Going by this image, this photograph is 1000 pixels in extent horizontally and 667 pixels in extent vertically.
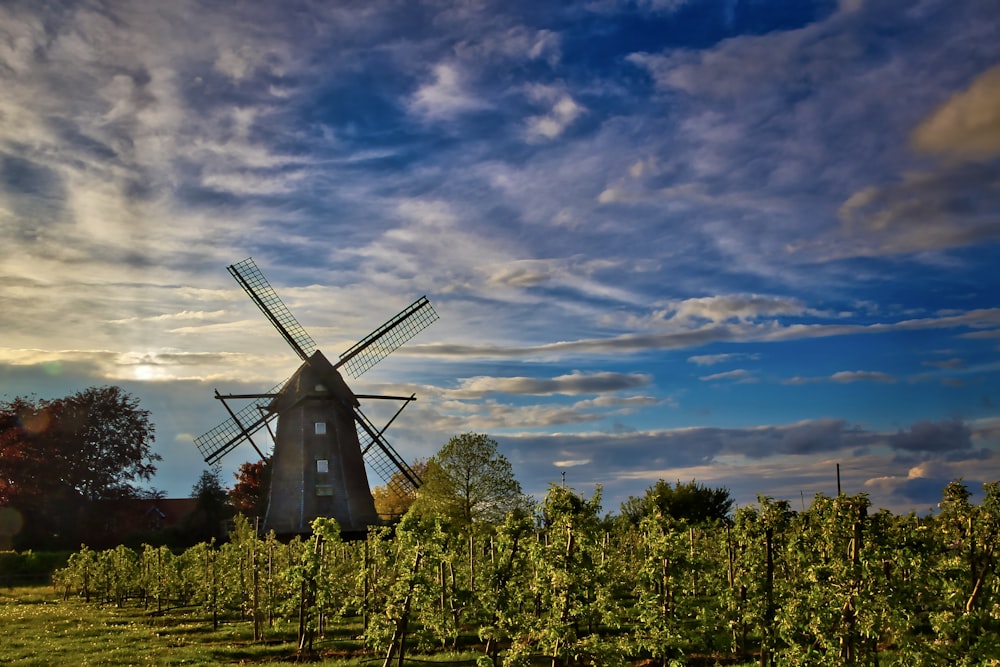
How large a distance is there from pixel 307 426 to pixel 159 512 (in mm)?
41561

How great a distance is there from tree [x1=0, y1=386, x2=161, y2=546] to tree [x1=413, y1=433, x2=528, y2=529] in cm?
3824

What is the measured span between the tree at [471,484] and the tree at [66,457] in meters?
38.2

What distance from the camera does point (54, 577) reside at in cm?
5047

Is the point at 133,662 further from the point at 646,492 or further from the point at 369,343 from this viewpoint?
the point at 646,492

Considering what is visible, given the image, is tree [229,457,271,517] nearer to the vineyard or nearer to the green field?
the green field

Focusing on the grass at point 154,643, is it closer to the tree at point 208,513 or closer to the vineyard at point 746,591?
the vineyard at point 746,591

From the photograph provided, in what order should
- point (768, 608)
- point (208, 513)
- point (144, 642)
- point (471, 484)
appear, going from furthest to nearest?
point (208, 513)
point (471, 484)
point (144, 642)
point (768, 608)

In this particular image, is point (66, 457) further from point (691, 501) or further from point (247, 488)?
point (691, 501)

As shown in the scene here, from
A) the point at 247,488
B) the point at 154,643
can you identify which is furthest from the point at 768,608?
the point at 247,488

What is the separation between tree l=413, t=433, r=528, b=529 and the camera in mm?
48656

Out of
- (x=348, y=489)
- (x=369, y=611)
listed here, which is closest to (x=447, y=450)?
(x=348, y=489)

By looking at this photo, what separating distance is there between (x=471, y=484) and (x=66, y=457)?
4560cm

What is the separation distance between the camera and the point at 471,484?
161ft

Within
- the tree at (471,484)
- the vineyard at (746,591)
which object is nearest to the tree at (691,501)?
the tree at (471,484)
